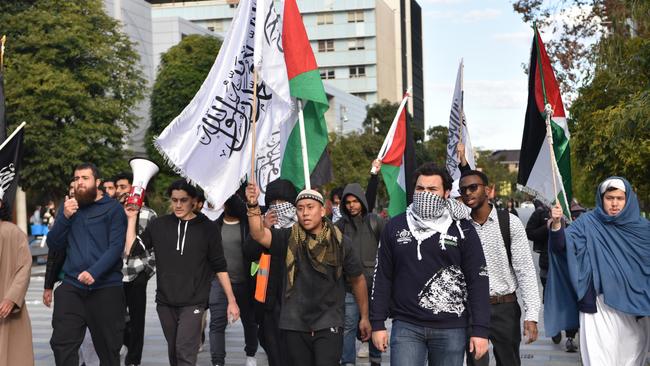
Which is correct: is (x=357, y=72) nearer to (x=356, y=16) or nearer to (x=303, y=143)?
(x=356, y=16)

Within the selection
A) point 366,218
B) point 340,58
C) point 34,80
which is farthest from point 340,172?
point 340,58

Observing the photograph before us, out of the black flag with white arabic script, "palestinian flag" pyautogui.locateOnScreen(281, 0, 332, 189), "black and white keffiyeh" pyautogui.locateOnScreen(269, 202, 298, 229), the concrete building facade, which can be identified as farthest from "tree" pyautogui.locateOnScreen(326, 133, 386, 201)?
the concrete building facade

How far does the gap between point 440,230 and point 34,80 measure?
33522 mm

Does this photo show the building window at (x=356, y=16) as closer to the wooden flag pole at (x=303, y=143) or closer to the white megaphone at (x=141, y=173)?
the white megaphone at (x=141, y=173)

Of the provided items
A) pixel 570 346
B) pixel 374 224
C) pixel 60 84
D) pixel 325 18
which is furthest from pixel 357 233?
pixel 325 18

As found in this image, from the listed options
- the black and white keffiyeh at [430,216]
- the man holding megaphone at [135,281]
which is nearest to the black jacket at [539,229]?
the black and white keffiyeh at [430,216]

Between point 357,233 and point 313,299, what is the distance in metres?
3.71

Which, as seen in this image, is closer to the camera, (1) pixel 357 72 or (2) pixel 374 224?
(2) pixel 374 224

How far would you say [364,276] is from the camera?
26.0ft

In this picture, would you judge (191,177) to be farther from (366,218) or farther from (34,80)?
(34,80)

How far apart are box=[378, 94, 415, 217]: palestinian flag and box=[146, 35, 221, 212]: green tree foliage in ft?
134

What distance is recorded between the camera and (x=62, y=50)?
3916cm

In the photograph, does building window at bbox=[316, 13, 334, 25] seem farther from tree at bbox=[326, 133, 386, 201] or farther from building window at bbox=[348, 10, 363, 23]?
tree at bbox=[326, 133, 386, 201]

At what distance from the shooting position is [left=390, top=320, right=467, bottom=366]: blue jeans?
6184 mm
